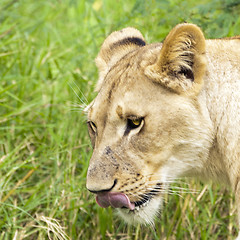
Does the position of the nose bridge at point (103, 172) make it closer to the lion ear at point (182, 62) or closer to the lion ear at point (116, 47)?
the lion ear at point (182, 62)

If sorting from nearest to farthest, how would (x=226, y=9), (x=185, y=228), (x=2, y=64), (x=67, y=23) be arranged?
(x=185, y=228) < (x=226, y=9) < (x=2, y=64) < (x=67, y=23)

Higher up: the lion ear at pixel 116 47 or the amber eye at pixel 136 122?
the lion ear at pixel 116 47

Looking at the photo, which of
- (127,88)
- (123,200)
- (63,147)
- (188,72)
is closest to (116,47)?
(127,88)

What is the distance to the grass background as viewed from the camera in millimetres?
4102

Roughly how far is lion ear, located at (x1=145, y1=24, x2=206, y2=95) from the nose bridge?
54 centimetres

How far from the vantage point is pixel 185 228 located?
13.8 ft

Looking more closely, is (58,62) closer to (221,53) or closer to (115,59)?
(115,59)

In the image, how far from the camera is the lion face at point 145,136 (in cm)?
305

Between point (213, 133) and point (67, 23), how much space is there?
4.39 metres

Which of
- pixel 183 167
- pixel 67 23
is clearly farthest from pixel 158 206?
pixel 67 23

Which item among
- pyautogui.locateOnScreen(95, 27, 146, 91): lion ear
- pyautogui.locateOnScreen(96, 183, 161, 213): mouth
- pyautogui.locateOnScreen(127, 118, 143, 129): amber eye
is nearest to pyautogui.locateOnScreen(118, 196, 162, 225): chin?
pyautogui.locateOnScreen(96, 183, 161, 213): mouth

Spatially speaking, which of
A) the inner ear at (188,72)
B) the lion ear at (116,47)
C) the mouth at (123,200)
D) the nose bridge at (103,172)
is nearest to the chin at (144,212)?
the mouth at (123,200)

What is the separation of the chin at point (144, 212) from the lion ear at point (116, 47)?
974 mm

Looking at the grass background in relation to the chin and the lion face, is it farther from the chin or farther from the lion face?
the lion face
